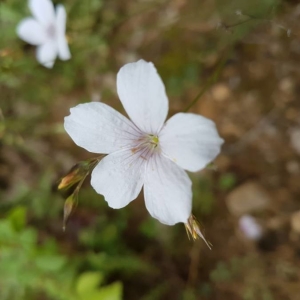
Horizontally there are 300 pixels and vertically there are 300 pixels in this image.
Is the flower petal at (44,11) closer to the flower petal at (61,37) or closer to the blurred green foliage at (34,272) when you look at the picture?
the flower petal at (61,37)

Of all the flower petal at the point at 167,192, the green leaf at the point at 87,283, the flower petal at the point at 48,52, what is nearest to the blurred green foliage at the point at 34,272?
the green leaf at the point at 87,283

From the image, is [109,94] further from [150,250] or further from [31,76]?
[150,250]

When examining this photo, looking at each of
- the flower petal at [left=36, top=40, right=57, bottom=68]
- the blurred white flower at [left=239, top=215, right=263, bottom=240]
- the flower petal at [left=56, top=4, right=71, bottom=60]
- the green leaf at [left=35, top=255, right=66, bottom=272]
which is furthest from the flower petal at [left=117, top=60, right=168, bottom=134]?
the blurred white flower at [left=239, top=215, right=263, bottom=240]

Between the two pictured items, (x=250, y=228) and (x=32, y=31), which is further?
(x=250, y=228)

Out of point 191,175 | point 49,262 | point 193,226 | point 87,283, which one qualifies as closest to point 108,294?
point 87,283

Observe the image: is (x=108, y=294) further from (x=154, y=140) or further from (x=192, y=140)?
(x=192, y=140)

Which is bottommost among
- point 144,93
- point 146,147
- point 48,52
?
point 48,52

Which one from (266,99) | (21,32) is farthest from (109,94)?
(266,99)
